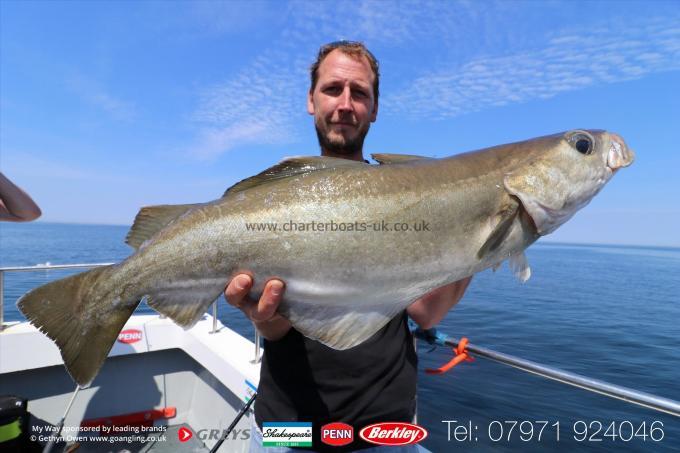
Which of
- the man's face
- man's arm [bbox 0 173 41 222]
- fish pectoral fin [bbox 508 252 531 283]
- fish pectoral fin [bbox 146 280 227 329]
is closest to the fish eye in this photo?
fish pectoral fin [bbox 508 252 531 283]

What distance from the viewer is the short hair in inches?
133

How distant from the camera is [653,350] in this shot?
15.3 meters

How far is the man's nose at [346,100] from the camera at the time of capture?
3.18 meters

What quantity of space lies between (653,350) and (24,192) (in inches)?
812

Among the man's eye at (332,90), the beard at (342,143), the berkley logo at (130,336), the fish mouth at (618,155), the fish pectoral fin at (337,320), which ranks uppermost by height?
the man's eye at (332,90)

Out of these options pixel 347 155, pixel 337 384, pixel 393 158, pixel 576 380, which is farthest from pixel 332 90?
pixel 576 380

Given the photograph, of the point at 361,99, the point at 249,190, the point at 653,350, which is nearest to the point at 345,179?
the point at 249,190

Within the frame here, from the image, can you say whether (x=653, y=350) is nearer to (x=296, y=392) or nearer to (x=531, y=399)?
(x=531, y=399)

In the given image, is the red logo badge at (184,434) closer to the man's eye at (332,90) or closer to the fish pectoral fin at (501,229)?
the man's eye at (332,90)

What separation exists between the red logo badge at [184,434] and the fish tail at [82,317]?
5.20m

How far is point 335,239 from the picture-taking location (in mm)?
2307

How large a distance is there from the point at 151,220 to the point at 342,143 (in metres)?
1.65

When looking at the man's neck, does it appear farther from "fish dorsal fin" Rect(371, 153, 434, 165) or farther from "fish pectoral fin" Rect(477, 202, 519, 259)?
"fish pectoral fin" Rect(477, 202, 519, 259)

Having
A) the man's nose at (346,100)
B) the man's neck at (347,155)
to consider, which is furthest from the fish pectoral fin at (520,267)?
the man's nose at (346,100)
